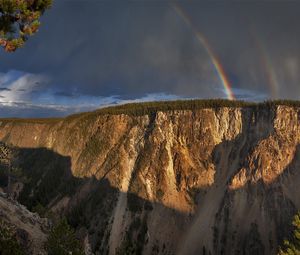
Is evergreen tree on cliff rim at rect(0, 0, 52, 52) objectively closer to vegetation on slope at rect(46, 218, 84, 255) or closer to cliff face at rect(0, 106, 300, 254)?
vegetation on slope at rect(46, 218, 84, 255)

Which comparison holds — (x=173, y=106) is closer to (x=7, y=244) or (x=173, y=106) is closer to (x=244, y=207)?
(x=244, y=207)

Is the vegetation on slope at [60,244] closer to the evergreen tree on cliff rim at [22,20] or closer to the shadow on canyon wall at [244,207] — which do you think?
the evergreen tree on cliff rim at [22,20]

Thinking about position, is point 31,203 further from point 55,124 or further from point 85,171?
point 55,124

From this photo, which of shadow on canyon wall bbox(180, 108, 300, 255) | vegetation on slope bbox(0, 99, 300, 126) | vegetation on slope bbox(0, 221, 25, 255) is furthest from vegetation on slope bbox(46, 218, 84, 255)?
vegetation on slope bbox(0, 99, 300, 126)

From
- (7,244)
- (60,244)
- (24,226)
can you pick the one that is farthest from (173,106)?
(7,244)

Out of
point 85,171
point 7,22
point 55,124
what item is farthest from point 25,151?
point 7,22

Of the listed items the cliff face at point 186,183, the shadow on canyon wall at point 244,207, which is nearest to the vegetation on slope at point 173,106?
the cliff face at point 186,183

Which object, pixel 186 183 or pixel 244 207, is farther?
pixel 186 183

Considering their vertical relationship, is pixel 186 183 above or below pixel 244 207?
above
